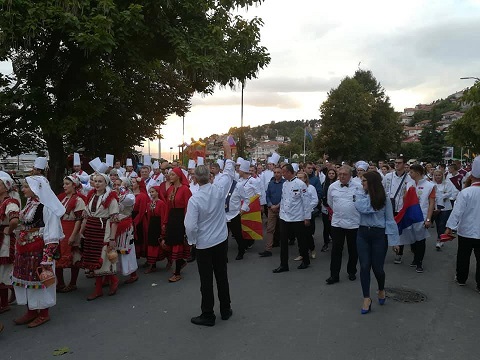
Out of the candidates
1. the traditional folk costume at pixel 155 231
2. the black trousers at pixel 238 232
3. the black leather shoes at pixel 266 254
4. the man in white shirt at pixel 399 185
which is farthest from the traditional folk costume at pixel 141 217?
the man in white shirt at pixel 399 185

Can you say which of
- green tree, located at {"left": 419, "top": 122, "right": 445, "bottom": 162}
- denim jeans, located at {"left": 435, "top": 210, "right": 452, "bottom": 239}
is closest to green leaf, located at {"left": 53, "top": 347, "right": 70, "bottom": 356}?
denim jeans, located at {"left": 435, "top": 210, "right": 452, "bottom": 239}

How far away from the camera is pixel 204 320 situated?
4.96 meters

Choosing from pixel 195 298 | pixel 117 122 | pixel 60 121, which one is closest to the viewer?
pixel 195 298

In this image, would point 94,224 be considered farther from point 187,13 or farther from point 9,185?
point 187,13

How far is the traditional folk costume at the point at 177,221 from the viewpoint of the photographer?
6875 mm

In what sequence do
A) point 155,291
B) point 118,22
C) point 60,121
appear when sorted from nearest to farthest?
point 155,291
point 118,22
point 60,121

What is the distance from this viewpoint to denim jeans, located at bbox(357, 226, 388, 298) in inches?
211

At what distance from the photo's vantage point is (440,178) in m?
10.1

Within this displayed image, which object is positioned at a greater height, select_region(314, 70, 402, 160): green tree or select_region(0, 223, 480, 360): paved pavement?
select_region(314, 70, 402, 160): green tree

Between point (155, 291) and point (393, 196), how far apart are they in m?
5.19

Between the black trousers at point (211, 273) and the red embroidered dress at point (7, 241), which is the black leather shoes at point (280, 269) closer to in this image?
the black trousers at point (211, 273)

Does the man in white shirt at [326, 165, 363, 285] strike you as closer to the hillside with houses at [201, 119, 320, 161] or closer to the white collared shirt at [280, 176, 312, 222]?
the white collared shirt at [280, 176, 312, 222]

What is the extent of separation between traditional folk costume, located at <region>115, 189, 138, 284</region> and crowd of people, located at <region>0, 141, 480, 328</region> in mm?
18

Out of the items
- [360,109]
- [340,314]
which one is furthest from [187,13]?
[360,109]
